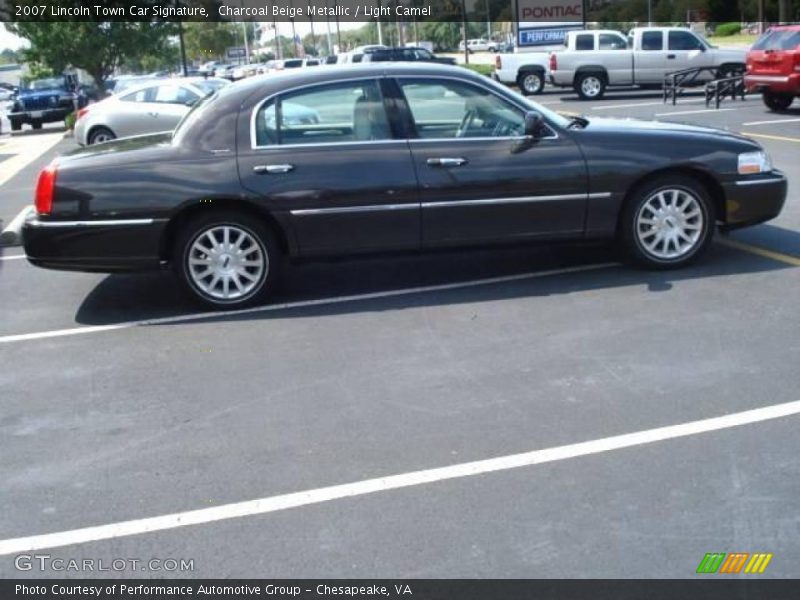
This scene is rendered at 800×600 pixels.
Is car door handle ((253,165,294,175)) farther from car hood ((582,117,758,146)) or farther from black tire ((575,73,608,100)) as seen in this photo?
black tire ((575,73,608,100))

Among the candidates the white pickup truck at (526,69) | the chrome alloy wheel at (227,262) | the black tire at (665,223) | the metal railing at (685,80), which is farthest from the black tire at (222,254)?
the white pickup truck at (526,69)

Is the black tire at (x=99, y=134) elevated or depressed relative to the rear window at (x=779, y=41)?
depressed

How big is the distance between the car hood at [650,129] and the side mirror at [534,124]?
0.43 m

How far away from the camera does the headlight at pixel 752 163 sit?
290 inches

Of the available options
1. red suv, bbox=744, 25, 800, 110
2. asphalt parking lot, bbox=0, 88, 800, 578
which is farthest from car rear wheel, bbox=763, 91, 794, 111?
asphalt parking lot, bbox=0, 88, 800, 578

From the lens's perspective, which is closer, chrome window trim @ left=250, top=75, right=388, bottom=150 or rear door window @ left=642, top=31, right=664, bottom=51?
chrome window trim @ left=250, top=75, right=388, bottom=150

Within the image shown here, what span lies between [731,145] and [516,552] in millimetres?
4705

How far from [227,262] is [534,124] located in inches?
92.9

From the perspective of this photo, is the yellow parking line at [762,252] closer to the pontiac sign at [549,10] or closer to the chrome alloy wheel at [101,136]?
the chrome alloy wheel at [101,136]

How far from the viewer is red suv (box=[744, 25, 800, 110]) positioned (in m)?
18.3

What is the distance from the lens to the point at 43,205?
6867 mm

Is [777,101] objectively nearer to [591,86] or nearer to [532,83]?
[591,86]

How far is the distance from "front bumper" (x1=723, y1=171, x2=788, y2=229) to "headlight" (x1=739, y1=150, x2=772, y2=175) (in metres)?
0.05
